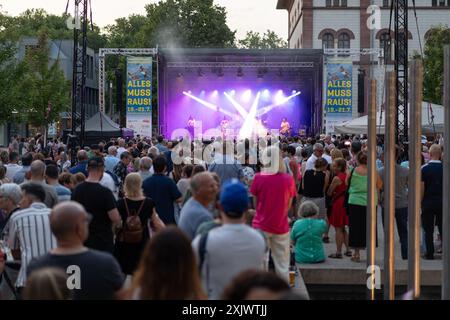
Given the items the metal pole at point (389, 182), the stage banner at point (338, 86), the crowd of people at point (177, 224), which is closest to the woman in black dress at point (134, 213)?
the crowd of people at point (177, 224)

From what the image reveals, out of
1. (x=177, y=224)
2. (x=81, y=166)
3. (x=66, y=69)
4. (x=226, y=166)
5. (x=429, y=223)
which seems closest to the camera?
(x=177, y=224)

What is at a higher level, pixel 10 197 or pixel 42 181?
pixel 42 181

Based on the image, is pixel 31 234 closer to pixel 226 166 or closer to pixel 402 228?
pixel 226 166

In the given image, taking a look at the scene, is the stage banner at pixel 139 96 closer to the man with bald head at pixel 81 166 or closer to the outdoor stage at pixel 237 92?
the outdoor stage at pixel 237 92

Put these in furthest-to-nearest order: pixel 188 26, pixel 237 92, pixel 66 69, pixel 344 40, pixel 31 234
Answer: pixel 188 26 < pixel 66 69 < pixel 344 40 < pixel 237 92 < pixel 31 234

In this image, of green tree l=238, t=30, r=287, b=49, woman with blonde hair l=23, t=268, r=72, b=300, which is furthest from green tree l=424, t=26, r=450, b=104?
green tree l=238, t=30, r=287, b=49

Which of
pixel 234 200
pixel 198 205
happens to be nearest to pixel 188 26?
pixel 198 205

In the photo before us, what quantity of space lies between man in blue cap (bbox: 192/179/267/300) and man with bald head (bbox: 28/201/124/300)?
0.58 metres

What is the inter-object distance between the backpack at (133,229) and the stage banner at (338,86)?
99.1 feet

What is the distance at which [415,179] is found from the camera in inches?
295

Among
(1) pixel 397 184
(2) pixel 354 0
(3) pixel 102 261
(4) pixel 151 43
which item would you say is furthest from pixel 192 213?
(4) pixel 151 43

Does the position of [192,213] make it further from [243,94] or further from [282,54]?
[243,94]

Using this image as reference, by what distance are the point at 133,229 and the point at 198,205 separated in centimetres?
164

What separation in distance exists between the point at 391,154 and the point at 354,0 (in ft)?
184
